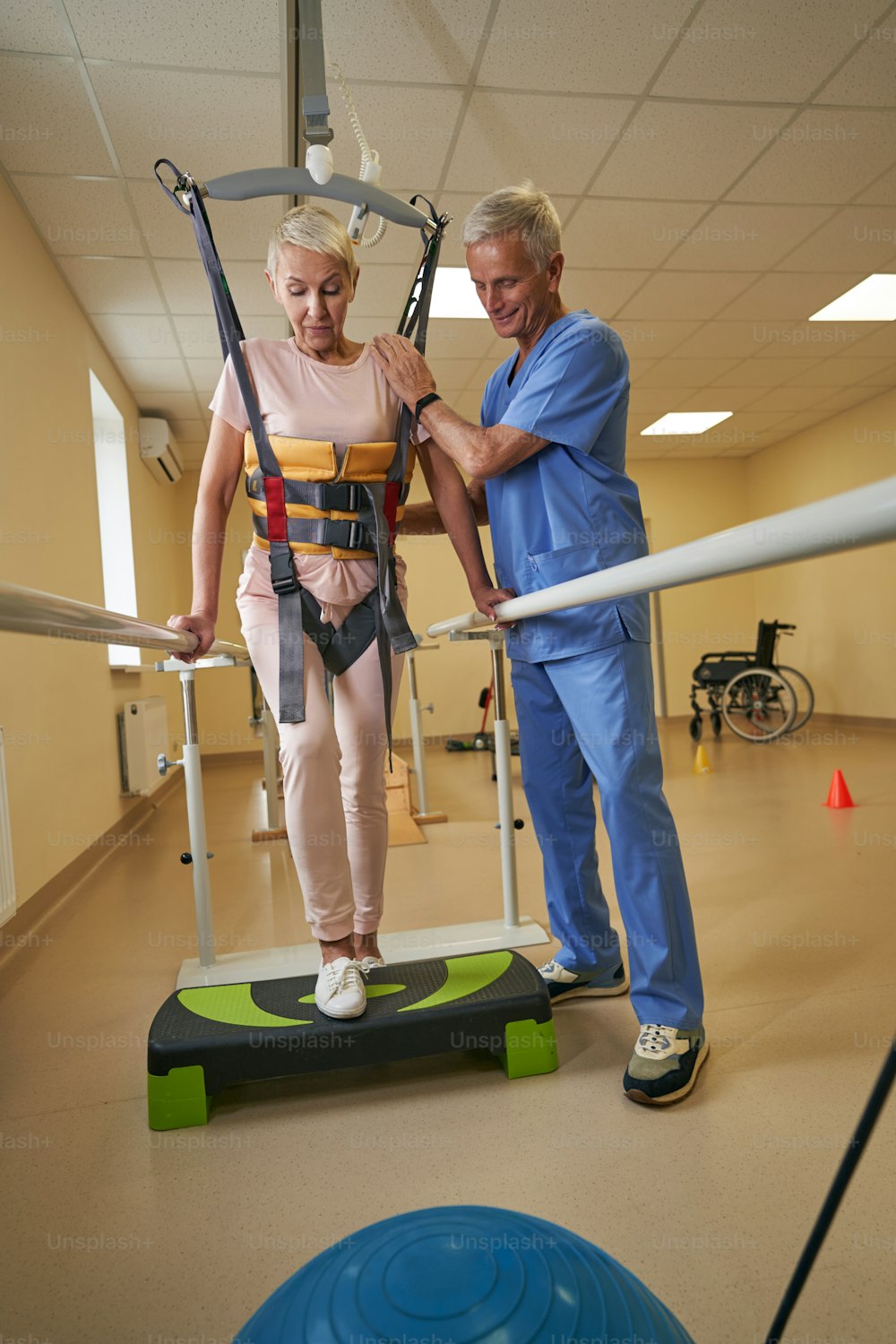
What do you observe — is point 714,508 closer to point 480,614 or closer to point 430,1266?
point 480,614

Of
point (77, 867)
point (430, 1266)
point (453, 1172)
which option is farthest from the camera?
point (77, 867)

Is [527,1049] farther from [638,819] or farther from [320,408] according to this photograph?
[320,408]

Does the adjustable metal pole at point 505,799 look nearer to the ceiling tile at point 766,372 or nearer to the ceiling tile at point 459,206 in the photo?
the ceiling tile at point 459,206

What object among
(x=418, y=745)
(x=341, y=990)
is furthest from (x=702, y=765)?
(x=341, y=990)

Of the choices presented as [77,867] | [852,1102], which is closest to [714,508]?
[77,867]

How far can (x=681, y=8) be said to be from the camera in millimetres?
2525

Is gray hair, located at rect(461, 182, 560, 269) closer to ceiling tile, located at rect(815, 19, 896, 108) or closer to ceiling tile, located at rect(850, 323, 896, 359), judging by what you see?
ceiling tile, located at rect(815, 19, 896, 108)

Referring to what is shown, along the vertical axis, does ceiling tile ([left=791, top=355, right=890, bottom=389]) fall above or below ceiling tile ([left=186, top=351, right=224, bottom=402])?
below

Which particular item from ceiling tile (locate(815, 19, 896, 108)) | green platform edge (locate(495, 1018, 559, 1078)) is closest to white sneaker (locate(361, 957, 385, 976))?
green platform edge (locate(495, 1018, 559, 1078))

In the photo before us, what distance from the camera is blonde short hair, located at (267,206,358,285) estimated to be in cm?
138

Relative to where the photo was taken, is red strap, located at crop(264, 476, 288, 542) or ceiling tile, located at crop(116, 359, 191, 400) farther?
ceiling tile, located at crop(116, 359, 191, 400)

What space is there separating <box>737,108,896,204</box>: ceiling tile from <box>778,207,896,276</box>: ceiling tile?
21cm

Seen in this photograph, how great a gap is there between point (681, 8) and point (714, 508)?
6.21 m

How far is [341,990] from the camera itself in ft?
4.60
